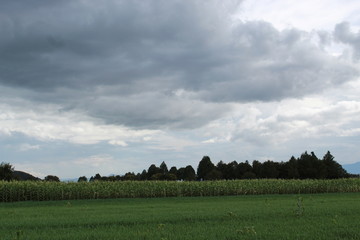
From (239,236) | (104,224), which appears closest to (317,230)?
(239,236)

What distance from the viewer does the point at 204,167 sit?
11800 centimetres

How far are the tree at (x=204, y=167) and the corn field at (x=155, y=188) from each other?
2443 inches

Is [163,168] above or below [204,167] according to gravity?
above

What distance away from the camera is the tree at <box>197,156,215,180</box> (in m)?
116

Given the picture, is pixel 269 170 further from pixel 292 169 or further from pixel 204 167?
pixel 204 167

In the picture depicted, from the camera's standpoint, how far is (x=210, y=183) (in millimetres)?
50406

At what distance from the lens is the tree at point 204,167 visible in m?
116

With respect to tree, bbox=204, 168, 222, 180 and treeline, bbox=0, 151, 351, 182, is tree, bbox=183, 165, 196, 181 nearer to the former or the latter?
treeline, bbox=0, 151, 351, 182

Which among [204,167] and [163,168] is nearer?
[204,167]

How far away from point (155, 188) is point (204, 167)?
7125 cm

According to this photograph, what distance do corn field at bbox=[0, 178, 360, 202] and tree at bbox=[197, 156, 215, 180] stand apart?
62043 millimetres

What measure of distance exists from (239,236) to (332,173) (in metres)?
102

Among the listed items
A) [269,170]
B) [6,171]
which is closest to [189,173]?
[269,170]

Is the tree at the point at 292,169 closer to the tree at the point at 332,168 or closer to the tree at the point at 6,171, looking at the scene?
the tree at the point at 332,168
